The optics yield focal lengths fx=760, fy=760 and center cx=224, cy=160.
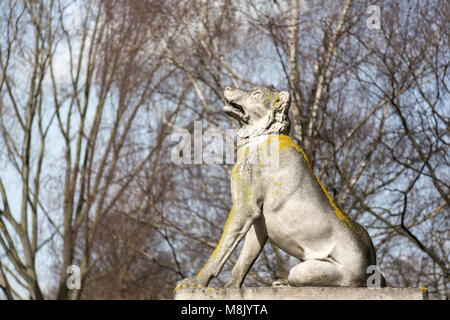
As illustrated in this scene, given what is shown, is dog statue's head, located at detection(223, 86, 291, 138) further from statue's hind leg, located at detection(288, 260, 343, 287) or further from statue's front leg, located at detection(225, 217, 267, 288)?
statue's hind leg, located at detection(288, 260, 343, 287)

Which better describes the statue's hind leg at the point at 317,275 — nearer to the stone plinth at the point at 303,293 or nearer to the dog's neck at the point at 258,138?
the stone plinth at the point at 303,293

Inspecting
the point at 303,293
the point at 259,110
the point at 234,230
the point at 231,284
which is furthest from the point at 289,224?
the point at 259,110

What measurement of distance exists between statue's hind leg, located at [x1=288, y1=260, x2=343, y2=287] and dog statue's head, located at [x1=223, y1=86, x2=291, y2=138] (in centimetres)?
116

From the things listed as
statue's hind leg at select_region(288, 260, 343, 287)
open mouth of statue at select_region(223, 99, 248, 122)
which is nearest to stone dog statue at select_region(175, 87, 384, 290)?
statue's hind leg at select_region(288, 260, 343, 287)

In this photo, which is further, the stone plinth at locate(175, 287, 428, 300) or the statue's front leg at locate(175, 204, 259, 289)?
the statue's front leg at locate(175, 204, 259, 289)

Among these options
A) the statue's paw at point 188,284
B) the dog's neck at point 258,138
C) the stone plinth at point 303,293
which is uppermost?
the dog's neck at point 258,138

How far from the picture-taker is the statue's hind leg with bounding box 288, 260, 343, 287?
5.73 m

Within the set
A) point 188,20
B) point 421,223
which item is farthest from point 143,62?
point 421,223

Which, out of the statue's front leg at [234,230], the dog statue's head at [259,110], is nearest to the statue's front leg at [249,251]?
the statue's front leg at [234,230]

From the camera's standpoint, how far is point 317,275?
5.73 m

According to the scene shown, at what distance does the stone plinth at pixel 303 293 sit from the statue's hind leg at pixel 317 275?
3.2 inches

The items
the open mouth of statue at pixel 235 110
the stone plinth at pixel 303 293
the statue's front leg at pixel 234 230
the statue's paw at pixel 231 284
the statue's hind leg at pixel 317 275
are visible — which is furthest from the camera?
the open mouth of statue at pixel 235 110

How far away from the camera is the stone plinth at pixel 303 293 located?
5.57 metres
